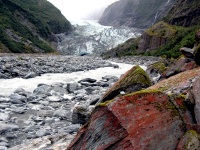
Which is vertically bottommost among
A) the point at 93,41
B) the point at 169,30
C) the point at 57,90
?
the point at 93,41

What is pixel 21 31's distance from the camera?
94938mm

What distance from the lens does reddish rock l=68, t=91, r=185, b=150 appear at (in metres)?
4.52

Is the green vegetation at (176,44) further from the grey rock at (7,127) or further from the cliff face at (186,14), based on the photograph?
the grey rock at (7,127)

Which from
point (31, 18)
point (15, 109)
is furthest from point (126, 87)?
point (31, 18)

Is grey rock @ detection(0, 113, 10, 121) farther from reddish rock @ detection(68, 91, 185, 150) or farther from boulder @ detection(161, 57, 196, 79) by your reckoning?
boulder @ detection(161, 57, 196, 79)

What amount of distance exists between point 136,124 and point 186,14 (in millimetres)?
78556

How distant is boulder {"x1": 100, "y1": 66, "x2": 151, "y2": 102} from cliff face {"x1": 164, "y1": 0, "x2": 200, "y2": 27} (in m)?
66.6

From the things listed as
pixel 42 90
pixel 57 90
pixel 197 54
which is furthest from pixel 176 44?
pixel 197 54

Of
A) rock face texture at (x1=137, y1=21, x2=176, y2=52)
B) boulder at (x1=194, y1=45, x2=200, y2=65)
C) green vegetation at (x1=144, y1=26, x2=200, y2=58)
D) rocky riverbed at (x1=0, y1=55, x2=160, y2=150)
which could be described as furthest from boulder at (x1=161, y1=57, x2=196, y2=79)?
rock face texture at (x1=137, y1=21, x2=176, y2=52)

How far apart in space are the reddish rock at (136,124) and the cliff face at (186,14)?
7138 cm

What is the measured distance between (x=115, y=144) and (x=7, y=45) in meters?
68.1

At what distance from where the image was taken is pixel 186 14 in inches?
3034

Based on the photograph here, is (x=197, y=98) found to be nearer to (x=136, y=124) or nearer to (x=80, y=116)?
(x=136, y=124)

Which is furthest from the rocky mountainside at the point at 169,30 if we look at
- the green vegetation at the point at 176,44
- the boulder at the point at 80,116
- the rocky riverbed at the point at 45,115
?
the boulder at the point at 80,116
